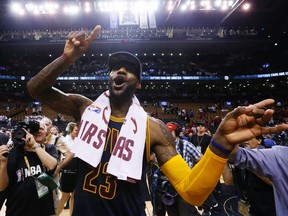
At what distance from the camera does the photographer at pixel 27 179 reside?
2336 millimetres

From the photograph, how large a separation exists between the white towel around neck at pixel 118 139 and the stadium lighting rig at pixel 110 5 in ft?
61.3

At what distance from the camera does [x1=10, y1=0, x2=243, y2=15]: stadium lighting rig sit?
61.8ft

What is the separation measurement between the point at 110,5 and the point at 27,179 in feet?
65.2

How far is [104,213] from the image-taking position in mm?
1485

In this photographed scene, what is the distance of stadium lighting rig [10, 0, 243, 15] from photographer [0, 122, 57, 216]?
18.3 metres

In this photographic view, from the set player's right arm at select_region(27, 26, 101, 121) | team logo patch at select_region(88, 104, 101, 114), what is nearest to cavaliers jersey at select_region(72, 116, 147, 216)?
team logo patch at select_region(88, 104, 101, 114)

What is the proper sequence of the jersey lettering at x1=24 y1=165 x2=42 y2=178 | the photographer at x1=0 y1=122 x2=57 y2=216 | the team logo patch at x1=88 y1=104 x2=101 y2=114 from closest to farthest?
the team logo patch at x1=88 y1=104 x2=101 y2=114 → the photographer at x1=0 y1=122 x2=57 y2=216 → the jersey lettering at x1=24 y1=165 x2=42 y2=178

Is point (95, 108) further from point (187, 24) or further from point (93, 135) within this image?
point (187, 24)

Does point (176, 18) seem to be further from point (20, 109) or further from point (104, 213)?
point (104, 213)

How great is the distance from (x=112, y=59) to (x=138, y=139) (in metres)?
0.70

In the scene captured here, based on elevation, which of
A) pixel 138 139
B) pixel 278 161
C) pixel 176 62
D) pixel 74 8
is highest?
pixel 74 8

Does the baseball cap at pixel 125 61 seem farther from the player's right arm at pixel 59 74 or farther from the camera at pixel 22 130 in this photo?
the camera at pixel 22 130

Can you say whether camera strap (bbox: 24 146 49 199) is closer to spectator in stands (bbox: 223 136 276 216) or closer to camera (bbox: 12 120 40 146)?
camera (bbox: 12 120 40 146)

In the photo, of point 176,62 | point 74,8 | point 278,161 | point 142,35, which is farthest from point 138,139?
point 176,62
